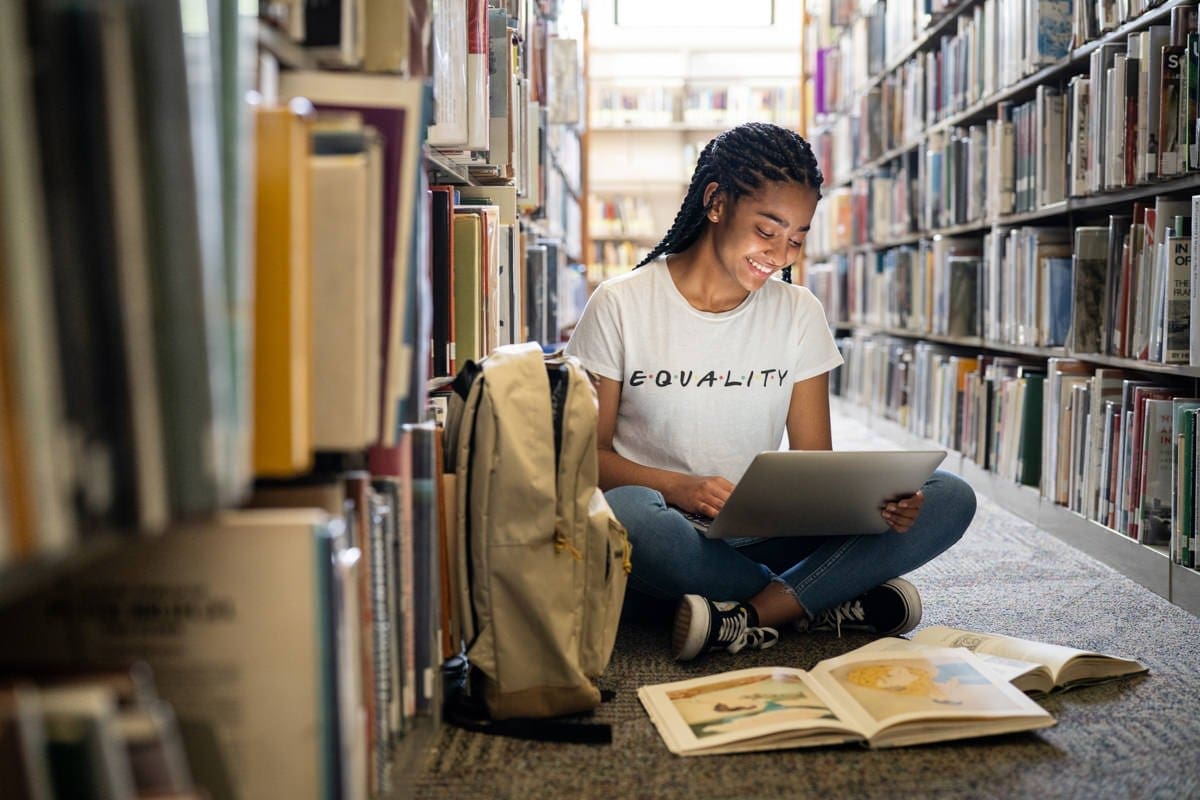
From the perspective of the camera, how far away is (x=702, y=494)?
5.36 ft

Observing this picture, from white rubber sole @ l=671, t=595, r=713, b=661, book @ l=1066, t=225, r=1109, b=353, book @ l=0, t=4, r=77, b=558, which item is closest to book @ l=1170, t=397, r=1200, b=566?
book @ l=1066, t=225, r=1109, b=353

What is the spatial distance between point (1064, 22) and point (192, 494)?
268cm

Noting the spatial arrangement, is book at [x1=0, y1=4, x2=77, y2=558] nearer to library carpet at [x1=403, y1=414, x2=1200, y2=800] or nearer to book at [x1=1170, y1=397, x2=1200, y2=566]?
library carpet at [x1=403, y1=414, x2=1200, y2=800]

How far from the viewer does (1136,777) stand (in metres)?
1.19

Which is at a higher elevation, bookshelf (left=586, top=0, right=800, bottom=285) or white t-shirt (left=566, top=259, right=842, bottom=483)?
bookshelf (left=586, top=0, right=800, bottom=285)

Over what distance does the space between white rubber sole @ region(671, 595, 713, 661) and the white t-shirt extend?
275 millimetres

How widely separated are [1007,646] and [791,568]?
34 centimetres

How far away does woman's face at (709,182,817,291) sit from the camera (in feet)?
5.74

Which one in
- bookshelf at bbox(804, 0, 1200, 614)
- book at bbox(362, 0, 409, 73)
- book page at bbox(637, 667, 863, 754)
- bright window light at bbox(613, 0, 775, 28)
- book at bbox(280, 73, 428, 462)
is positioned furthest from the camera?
bright window light at bbox(613, 0, 775, 28)

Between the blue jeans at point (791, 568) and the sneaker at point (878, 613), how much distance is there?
3 cm

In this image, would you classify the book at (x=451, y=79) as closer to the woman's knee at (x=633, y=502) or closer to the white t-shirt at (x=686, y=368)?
the white t-shirt at (x=686, y=368)

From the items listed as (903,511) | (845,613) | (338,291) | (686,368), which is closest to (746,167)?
(686,368)

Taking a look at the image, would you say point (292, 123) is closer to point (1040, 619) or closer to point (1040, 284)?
point (1040, 619)

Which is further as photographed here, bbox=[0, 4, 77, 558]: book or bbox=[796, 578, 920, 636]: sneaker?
bbox=[796, 578, 920, 636]: sneaker
